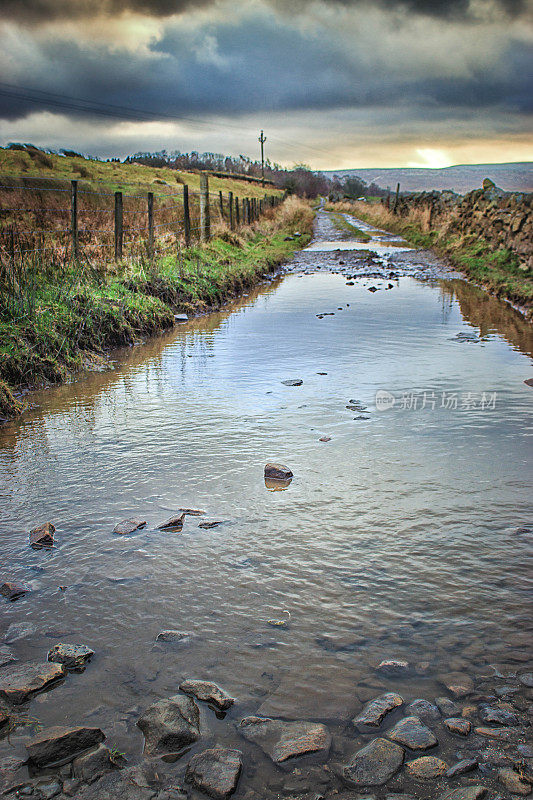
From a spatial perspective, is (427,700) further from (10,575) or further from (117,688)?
(10,575)

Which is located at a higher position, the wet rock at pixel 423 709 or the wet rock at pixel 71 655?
the wet rock at pixel 423 709

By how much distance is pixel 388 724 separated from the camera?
2244 millimetres

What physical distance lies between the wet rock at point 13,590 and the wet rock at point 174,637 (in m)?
0.77

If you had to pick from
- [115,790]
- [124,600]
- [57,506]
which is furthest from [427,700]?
[57,506]

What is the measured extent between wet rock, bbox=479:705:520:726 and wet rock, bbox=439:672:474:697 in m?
0.10

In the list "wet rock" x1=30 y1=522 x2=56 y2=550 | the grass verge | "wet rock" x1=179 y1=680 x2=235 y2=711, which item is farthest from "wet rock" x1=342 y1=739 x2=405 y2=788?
the grass verge

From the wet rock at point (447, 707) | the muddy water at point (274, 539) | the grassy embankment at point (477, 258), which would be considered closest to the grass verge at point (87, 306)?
the muddy water at point (274, 539)

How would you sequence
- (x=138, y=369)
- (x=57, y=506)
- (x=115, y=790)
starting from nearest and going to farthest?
(x=115, y=790) → (x=57, y=506) → (x=138, y=369)

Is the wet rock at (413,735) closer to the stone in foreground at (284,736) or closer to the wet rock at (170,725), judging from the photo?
the stone in foreground at (284,736)

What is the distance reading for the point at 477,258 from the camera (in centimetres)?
1870

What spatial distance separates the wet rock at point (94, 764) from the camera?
2.03 metres

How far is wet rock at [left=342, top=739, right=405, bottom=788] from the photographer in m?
2.01

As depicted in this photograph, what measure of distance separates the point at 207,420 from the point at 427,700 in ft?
11.7

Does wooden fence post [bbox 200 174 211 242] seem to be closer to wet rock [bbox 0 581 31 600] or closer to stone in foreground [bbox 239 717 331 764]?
wet rock [bbox 0 581 31 600]
